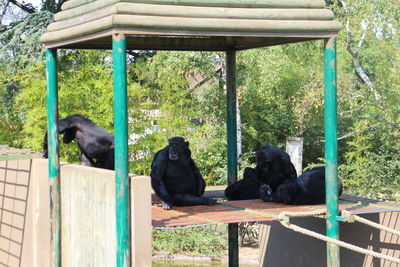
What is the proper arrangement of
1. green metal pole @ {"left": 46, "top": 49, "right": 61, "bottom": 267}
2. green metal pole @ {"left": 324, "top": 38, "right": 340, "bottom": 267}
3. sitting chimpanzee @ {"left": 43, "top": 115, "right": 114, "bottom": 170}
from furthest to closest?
sitting chimpanzee @ {"left": 43, "top": 115, "right": 114, "bottom": 170}
green metal pole @ {"left": 46, "top": 49, "right": 61, "bottom": 267}
green metal pole @ {"left": 324, "top": 38, "right": 340, "bottom": 267}

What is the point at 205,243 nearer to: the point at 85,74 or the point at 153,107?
the point at 153,107

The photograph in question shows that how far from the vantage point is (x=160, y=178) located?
6027mm

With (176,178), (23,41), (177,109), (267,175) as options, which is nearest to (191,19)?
(176,178)

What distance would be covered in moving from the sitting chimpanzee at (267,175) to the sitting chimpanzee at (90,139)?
1.32 metres

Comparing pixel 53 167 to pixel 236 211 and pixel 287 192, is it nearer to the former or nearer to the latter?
pixel 236 211

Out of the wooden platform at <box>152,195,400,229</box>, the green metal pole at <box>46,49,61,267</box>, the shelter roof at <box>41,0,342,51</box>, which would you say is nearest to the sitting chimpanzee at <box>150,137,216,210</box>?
the wooden platform at <box>152,195,400,229</box>

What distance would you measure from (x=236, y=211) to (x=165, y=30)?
1.86 meters

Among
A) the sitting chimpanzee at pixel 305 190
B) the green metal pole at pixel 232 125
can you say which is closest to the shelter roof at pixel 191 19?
the sitting chimpanzee at pixel 305 190

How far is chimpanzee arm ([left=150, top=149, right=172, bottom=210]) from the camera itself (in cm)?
582

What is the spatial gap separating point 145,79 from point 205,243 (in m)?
4.45

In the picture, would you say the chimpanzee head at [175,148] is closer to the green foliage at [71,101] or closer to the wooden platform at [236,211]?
the wooden platform at [236,211]

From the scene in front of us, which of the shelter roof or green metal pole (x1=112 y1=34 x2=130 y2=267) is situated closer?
green metal pole (x1=112 y1=34 x2=130 y2=267)

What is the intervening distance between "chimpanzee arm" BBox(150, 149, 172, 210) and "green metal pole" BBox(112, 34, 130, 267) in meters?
1.39

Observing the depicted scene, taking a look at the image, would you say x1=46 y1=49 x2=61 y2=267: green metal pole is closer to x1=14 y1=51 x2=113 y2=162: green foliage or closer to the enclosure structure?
the enclosure structure
